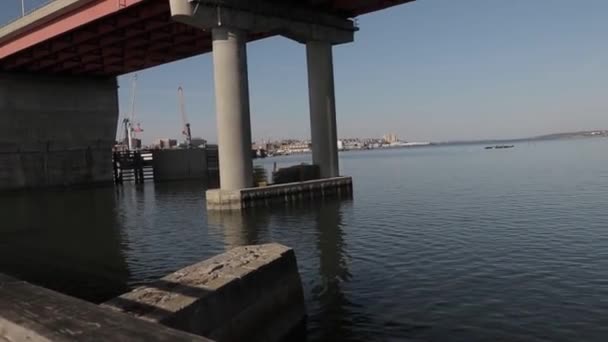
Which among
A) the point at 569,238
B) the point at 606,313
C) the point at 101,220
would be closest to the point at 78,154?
the point at 101,220

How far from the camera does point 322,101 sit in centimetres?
4166

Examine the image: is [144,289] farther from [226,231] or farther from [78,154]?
[78,154]

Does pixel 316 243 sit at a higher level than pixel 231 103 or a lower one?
lower

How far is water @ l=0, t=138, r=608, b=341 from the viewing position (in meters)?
11.2

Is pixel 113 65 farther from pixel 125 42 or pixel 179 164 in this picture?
pixel 179 164

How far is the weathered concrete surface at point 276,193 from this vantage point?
33.0 m

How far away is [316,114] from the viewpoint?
137 ft

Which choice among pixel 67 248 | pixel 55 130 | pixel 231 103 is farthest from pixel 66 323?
pixel 55 130

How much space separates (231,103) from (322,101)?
10.2m

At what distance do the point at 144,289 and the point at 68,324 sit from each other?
3915 mm

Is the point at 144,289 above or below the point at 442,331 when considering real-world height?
above

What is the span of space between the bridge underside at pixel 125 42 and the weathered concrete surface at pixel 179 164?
17450mm

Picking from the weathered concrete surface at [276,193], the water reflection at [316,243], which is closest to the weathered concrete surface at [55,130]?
the weathered concrete surface at [276,193]

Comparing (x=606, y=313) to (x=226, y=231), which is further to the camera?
(x=226, y=231)
